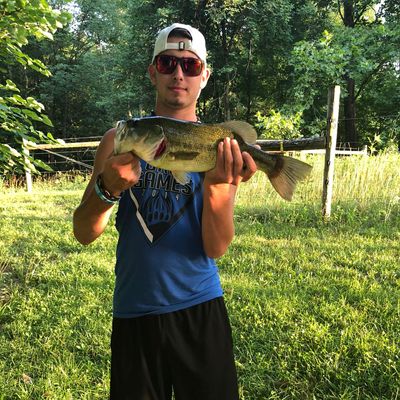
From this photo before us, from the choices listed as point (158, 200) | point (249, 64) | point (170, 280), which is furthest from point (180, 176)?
point (249, 64)

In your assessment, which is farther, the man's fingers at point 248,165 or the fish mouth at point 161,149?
the man's fingers at point 248,165

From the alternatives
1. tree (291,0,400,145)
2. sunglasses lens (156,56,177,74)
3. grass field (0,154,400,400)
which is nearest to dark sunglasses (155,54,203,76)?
sunglasses lens (156,56,177,74)

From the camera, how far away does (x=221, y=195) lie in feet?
5.40

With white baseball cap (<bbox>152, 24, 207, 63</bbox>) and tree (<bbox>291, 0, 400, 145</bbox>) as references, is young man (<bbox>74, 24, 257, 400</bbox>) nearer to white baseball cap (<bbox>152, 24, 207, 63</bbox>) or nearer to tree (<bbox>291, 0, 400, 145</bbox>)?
white baseball cap (<bbox>152, 24, 207, 63</bbox>)

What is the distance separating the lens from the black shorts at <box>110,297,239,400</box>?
1.62 metres

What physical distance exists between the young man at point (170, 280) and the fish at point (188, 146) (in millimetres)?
67

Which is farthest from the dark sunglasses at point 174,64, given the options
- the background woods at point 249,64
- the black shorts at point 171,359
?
the background woods at point 249,64

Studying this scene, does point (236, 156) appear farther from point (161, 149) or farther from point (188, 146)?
point (161, 149)

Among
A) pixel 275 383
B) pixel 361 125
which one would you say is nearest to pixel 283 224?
pixel 275 383

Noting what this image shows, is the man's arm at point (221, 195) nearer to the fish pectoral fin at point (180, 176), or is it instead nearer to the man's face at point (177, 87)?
the fish pectoral fin at point (180, 176)

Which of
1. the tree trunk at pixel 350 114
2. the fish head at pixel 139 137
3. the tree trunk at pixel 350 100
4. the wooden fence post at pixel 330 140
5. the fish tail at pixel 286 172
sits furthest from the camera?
the tree trunk at pixel 350 100

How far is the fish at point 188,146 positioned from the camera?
141 centimetres

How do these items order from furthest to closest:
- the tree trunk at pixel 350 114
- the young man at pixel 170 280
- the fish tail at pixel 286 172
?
the tree trunk at pixel 350 114, the fish tail at pixel 286 172, the young man at pixel 170 280

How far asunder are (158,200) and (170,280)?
346mm
